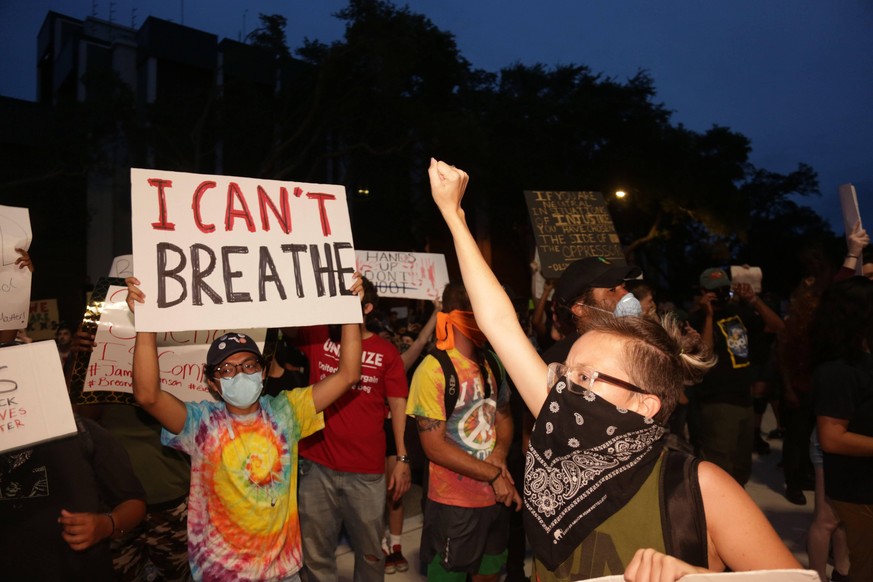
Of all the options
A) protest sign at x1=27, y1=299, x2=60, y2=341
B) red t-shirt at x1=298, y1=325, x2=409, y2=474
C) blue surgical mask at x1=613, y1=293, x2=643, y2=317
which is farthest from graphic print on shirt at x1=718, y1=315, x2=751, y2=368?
protest sign at x1=27, y1=299, x2=60, y2=341

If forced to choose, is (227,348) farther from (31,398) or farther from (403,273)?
(403,273)

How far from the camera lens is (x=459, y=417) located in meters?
3.55

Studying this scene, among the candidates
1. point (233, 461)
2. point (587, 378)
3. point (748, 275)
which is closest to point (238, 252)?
point (233, 461)

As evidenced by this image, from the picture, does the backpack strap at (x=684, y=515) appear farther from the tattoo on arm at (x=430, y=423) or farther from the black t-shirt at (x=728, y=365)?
the black t-shirt at (x=728, y=365)

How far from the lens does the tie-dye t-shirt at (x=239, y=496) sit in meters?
2.72

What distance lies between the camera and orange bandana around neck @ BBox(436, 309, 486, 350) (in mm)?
3666

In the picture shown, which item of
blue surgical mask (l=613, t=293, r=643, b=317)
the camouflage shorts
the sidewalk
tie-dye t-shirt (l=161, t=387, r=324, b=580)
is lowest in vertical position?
the sidewalk

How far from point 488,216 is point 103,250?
49.6 feet

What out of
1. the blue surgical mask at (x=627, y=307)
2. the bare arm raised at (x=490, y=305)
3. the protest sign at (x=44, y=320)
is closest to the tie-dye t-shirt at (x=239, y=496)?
the bare arm raised at (x=490, y=305)

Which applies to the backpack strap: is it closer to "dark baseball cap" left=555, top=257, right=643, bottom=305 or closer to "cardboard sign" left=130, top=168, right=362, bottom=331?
"dark baseball cap" left=555, top=257, right=643, bottom=305

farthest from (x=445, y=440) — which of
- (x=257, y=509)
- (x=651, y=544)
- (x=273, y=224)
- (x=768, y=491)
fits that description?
(x=768, y=491)

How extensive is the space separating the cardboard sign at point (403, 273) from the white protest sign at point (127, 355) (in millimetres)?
3598

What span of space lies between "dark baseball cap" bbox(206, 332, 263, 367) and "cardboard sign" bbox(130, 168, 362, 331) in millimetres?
128

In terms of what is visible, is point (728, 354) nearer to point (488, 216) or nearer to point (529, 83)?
point (488, 216)
